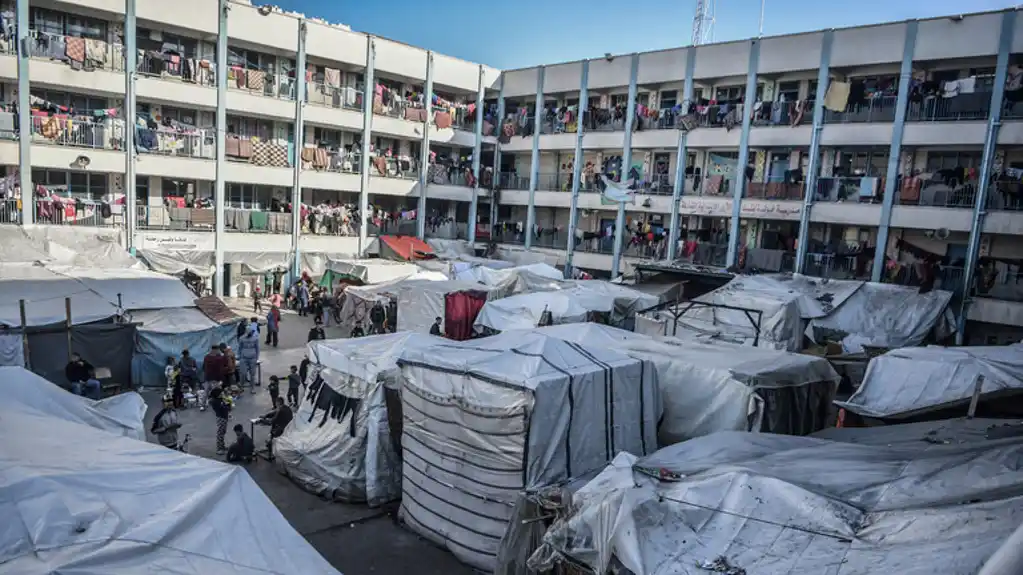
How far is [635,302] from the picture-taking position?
20734mm

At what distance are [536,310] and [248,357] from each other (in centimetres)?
775

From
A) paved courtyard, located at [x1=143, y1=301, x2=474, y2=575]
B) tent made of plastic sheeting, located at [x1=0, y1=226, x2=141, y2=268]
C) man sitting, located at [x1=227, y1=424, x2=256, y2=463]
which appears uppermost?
tent made of plastic sheeting, located at [x1=0, y1=226, x2=141, y2=268]

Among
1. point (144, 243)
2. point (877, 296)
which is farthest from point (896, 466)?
point (144, 243)

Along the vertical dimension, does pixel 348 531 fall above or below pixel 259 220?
below

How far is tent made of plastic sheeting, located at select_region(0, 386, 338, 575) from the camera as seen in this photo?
4234 millimetres

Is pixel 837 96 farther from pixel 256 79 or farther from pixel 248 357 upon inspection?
pixel 256 79

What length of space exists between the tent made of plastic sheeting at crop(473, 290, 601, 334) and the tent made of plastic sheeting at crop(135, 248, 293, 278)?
13101 mm

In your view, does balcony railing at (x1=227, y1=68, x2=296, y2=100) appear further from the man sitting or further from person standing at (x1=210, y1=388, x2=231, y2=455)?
the man sitting

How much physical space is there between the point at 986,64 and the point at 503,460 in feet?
79.4

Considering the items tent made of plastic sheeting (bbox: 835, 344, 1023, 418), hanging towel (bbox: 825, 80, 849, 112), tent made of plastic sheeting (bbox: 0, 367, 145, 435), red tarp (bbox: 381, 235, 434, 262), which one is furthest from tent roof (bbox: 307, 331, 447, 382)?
hanging towel (bbox: 825, 80, 849, 112)

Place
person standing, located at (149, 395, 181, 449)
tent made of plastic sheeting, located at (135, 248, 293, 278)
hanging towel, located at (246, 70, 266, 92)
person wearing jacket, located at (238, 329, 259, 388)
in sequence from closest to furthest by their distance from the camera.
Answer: person standing, located at (149, 395, 181, 449) < person wearing jacket, located at (238, 329, 259, 388) < tent made of plastic sheeting, located at (135, 248, 293, 278) < hanging towel, located at (246, 70, 266, 92)

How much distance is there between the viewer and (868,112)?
2491 cm

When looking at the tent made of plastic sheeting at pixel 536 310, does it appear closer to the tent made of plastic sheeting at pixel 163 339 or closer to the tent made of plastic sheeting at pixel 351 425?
the tent made of plastic sheeting at pixel 163 339

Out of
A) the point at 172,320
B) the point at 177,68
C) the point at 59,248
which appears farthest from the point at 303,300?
the point at 172,320
